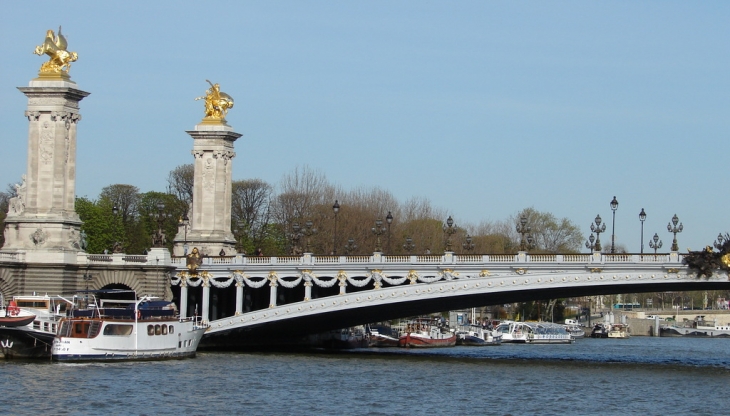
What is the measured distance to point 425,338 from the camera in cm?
8838

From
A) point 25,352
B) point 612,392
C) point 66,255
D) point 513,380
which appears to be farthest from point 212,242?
point 612,392

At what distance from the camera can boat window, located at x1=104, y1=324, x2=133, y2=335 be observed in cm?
5834

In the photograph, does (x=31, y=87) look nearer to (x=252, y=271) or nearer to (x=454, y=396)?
(x=252, y=271)

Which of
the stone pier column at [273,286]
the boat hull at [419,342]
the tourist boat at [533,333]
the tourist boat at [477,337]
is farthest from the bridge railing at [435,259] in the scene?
the tourist boat at [533,333]

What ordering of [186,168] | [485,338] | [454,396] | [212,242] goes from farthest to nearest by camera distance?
[186,168] < [485,338] < [212,242] < [454,396]

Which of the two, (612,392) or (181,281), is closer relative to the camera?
(612,392)

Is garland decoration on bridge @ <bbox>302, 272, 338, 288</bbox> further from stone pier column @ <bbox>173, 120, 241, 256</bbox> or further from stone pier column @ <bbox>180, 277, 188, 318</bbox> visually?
stone pier column @ <bbox>173, 120, 241, 256</bbox>

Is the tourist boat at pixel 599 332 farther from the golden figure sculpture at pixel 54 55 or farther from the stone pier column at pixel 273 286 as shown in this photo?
the golden figure sculpture at pixel 54 55

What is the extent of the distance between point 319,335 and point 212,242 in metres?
8.64

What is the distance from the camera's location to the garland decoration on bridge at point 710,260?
2311 inches

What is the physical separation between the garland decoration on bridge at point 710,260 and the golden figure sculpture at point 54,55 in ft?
91.3

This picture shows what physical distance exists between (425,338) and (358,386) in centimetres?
3582

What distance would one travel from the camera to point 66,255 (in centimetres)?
6512

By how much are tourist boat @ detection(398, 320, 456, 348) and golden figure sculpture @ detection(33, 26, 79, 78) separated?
95.9ft
